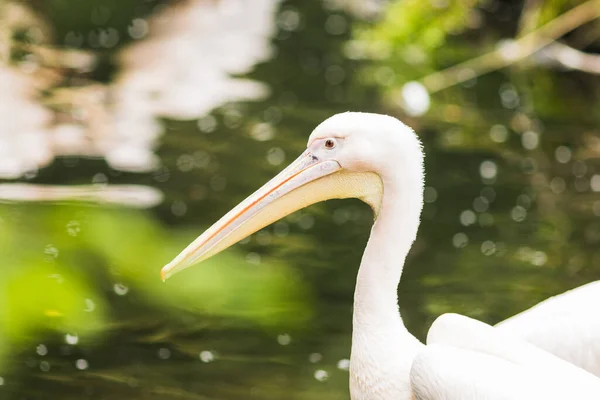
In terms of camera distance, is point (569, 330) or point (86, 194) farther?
point (86, 194)

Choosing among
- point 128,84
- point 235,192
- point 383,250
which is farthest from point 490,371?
point 128,84

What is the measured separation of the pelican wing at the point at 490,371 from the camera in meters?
3.08

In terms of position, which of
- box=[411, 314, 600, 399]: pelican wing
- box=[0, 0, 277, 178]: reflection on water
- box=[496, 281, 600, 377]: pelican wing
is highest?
box=[0, 0, 277, 178]: reflection on water

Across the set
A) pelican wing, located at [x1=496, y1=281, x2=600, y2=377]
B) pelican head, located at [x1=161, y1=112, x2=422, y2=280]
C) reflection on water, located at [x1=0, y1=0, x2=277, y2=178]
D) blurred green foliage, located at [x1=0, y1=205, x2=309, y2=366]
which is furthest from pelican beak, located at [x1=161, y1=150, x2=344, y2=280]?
reflection on water, located at [x1=0, y1=0, x2=277, y2=178]

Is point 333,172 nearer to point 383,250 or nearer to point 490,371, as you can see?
point 383,250

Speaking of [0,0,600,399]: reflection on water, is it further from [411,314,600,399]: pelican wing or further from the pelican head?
[411,314,600,399]: pelican wing

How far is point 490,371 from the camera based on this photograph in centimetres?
317

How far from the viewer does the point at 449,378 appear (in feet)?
10.5

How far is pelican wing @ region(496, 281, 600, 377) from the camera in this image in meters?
3.78

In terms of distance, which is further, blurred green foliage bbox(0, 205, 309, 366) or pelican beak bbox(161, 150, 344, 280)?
blurred green foliage bbox(0, 205, 309, 366)

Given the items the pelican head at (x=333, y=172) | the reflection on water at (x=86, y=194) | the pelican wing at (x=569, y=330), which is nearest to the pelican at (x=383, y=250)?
the pelican head at (x=333, y=172)

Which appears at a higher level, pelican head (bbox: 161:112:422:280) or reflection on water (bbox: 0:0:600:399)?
reflection on water (bbox: 0:0:600:399)

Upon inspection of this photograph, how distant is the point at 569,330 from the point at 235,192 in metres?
3.57

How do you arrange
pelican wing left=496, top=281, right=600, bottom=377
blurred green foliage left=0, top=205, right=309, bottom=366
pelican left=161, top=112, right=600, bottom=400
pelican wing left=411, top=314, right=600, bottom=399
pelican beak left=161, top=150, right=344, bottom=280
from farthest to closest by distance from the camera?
blurred green foliage left=0, top=205, right=309, bottom=366
pelican wing left=496, top=281, right=600, bottom=377
pelican beak left=161, top=150, right=344, bottom=280
pelican left=161, top=112, right=600, bottom=400
pelican wing left=411, top=314, right=600, bottom=399
